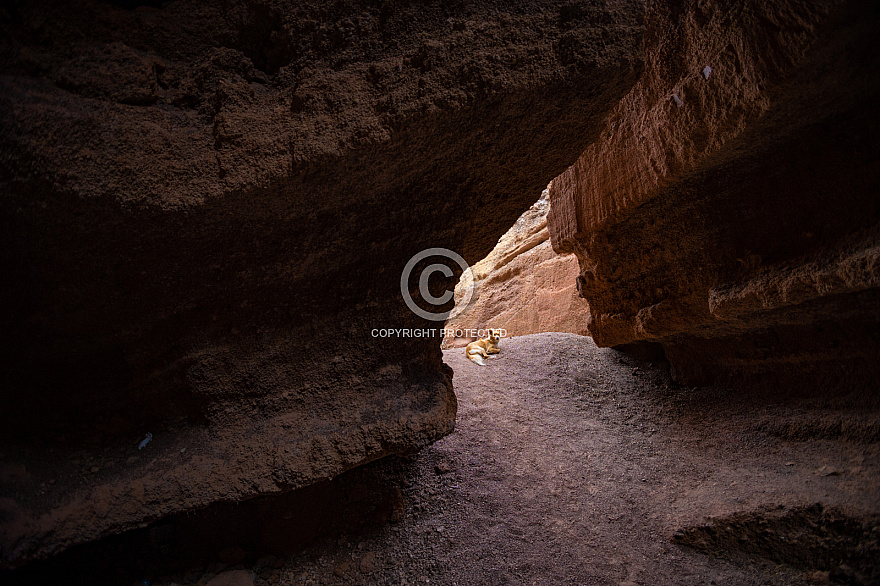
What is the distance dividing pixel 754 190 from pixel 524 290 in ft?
15.6

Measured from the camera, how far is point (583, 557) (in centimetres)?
188

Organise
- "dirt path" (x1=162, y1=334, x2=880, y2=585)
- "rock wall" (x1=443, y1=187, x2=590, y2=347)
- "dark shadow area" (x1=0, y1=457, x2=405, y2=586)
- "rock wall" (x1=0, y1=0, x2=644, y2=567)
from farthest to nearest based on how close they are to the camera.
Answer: "rock wall" (x1=443, y1=187, x2=590, y2=347) → "dark shadow area" (x1=0, y1=457, x2=405, y2=586) → "dirt path" (x1=162, y1=334, x2=880, y2=585) → "rock wall" (x1=0, y1=0, x2=644, y2=567)

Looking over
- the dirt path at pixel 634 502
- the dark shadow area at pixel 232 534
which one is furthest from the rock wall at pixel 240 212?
the dirt path at pixel 634 502

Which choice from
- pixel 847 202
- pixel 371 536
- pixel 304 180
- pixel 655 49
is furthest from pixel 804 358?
pixel 304 180

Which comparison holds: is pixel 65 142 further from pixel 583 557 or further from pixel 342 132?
pixel 583 557

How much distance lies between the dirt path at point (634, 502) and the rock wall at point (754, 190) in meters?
0.30

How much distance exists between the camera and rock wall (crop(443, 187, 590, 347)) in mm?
5758

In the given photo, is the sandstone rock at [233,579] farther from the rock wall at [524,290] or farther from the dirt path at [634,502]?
the rock wall at [524,290]

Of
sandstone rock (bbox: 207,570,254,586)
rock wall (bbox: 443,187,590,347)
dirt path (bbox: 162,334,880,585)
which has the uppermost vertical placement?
rock wall (bbox: 443,187,590,347)

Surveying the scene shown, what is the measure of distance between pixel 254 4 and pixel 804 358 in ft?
8.45

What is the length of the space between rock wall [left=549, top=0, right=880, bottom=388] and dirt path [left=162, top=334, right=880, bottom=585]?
303mm

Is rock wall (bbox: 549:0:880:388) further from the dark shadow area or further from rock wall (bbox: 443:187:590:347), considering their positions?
rock wall (bbox: 443:187:590:347)

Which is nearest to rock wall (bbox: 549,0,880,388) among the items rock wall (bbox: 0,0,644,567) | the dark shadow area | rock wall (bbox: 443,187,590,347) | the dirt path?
the dirt path

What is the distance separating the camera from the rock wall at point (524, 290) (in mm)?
5758
